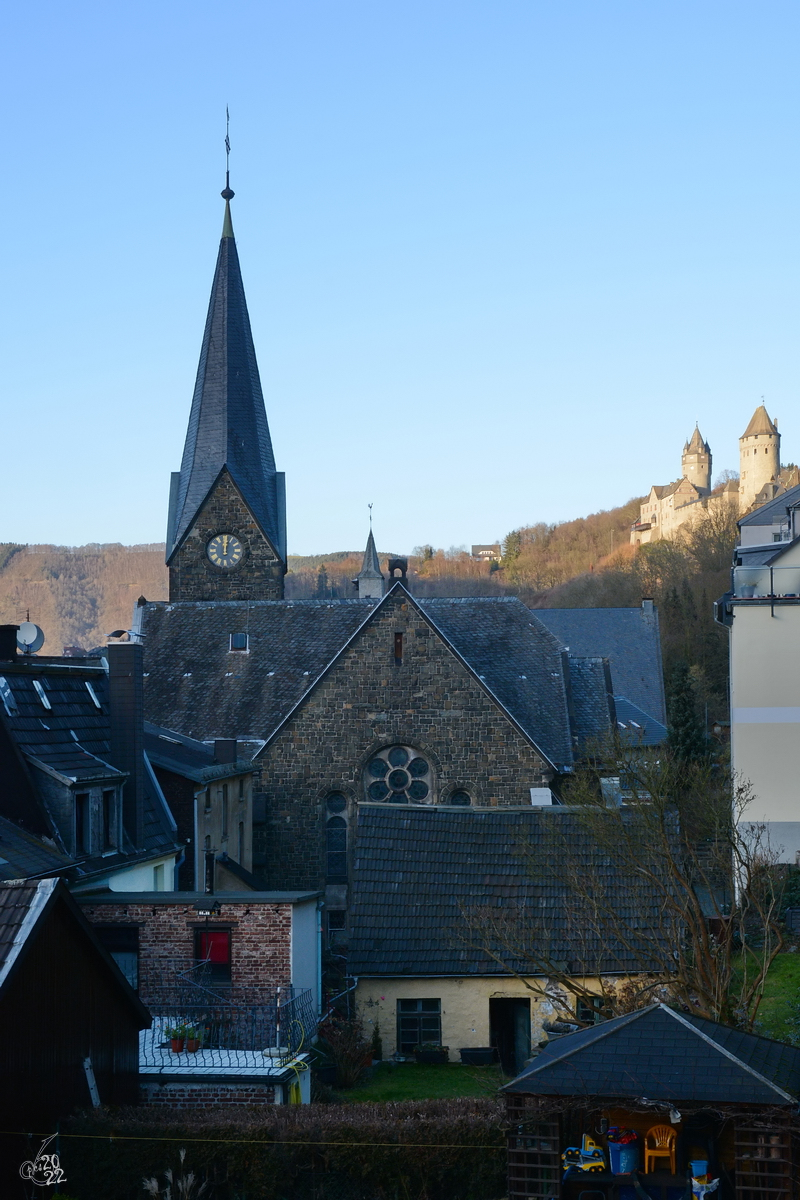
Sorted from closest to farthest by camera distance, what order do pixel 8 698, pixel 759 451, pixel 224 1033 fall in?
pixel 224 1033, pixel 8 698, pixel 759 451

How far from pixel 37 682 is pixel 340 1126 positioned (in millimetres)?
10151

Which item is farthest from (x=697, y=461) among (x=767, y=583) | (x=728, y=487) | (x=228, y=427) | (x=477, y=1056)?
(x=477, y=1056)

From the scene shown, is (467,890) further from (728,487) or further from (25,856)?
(728,487)

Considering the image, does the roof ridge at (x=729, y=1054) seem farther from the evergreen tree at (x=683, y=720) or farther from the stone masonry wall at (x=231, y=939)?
the evergreen tree at (x=683, y=720)

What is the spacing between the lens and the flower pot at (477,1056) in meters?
19.4

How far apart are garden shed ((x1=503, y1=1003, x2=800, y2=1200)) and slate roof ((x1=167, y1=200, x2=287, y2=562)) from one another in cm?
3090

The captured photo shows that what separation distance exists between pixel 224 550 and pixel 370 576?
44.7 ft

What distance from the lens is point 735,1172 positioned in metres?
10.4

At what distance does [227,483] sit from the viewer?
41062 millimetres

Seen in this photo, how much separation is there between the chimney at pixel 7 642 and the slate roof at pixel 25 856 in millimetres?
4419

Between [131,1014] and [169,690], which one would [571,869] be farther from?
[169,690]

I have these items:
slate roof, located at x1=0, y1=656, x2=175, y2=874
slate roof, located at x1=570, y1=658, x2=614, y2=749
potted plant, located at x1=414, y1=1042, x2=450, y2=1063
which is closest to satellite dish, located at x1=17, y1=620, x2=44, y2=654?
slate roof, located at x1=0, y1=656, x2=175, y2=874

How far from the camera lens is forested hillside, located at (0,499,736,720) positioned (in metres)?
68.8

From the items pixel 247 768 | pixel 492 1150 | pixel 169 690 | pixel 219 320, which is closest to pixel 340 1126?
pixel 492 1150
